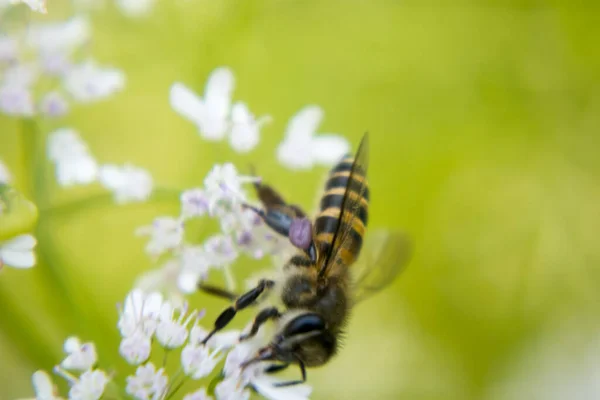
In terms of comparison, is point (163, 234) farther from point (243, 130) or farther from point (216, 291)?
point (243, 130)

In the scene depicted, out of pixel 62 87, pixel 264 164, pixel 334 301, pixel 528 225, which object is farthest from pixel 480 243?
pixel 62 87

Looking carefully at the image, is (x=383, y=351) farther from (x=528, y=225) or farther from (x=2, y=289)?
(x=2, y=289)

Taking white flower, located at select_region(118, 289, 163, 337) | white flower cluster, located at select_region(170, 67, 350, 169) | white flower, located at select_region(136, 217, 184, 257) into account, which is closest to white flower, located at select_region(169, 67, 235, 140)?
white flower cluster, located at select_region(170, 67, 350, 169)

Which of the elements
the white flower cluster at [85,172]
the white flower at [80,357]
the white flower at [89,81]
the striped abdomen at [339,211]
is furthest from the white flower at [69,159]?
the striped abdomen at [339,211]

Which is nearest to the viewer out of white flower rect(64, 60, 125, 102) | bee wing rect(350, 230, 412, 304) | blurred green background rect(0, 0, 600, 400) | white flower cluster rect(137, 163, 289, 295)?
white flower cluster rect(137, 163, 289, 295)

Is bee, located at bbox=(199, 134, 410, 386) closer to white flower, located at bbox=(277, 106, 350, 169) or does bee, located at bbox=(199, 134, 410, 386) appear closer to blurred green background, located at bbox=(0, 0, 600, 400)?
white flower, located at bbox=(277, 106, 350, 169)

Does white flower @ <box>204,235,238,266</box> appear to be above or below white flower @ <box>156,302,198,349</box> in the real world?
above

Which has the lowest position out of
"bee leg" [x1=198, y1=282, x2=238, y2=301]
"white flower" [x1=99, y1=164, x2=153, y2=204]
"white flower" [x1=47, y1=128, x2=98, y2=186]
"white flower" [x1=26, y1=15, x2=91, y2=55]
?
"bee leg" [x1=198, y1=282, x2=238, y2=301]

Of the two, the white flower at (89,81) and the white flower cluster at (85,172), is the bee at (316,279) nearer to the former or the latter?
the white flower cluster at (85,172)

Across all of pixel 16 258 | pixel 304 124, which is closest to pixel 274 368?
pixel 16 258
